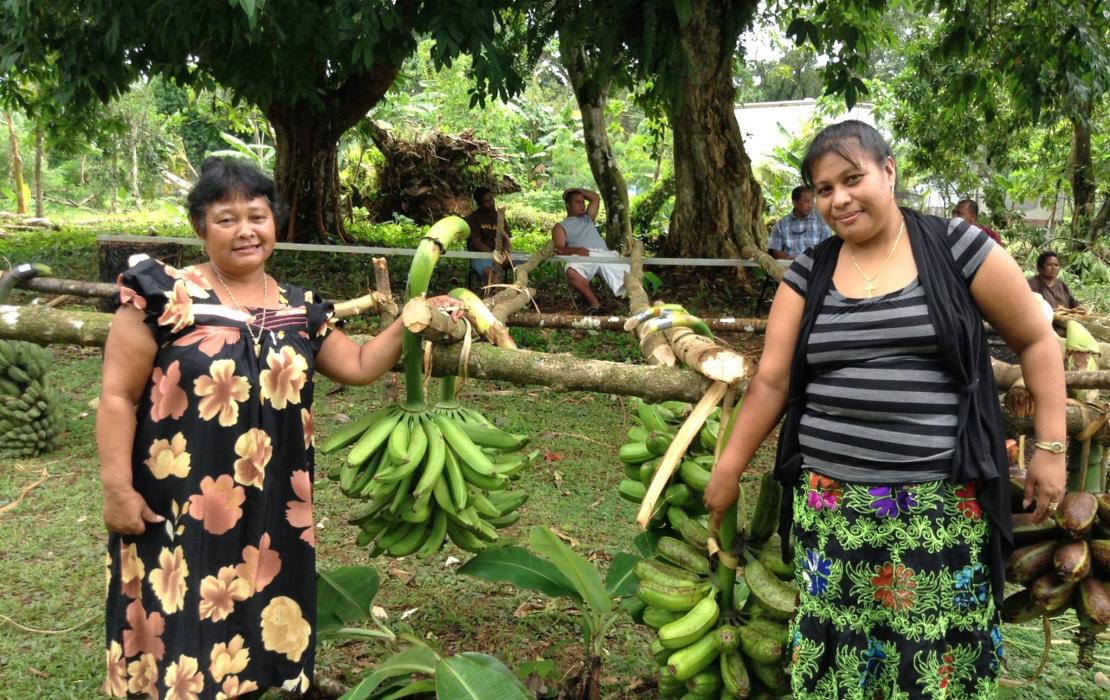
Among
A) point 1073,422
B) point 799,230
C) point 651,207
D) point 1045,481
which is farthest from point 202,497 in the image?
point 651,207

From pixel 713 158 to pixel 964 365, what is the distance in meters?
6.94

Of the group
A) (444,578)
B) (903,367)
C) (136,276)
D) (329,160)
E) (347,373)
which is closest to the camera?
(903,367)

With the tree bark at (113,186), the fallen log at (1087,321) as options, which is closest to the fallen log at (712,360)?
the fallen log at (1087,321)

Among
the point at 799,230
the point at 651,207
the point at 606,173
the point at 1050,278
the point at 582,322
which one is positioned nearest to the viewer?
the point at 582,322

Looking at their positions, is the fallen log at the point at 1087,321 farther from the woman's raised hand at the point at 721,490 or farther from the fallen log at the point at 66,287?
the fallen log at the point at 66,287

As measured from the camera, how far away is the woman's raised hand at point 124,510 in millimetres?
1854

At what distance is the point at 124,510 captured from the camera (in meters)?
1.86

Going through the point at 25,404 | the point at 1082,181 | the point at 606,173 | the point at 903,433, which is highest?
the point at 1082,181

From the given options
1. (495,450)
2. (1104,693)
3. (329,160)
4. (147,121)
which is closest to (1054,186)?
(329,160)

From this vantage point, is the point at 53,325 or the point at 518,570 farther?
the point at 518,570

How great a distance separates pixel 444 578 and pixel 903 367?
258 cm

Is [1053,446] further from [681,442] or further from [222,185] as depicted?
[222,185]

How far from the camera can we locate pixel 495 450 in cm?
232

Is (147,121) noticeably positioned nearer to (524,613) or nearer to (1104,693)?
(524,613)
